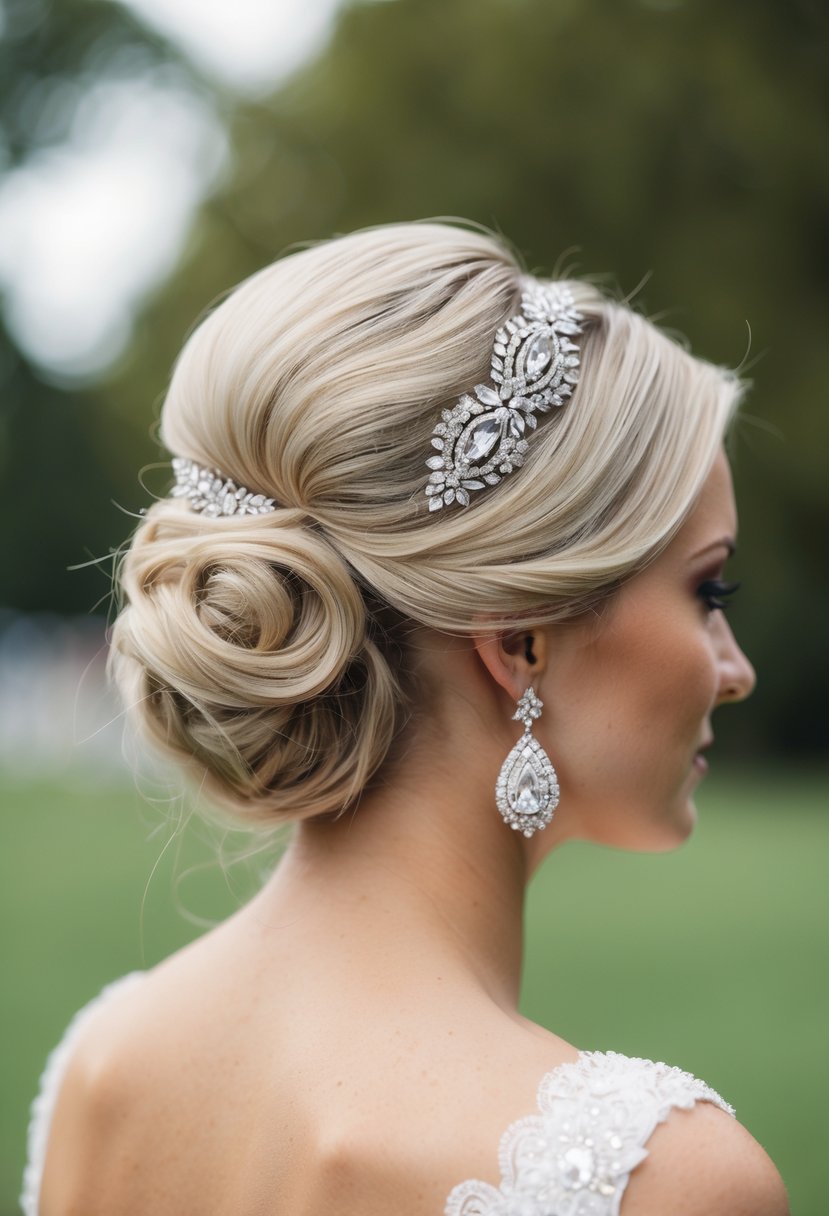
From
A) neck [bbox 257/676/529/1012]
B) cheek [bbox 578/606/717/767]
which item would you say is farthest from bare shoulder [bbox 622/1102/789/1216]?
cheek [bbox 578/606/717/767]

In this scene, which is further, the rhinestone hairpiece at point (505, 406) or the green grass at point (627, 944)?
the green grass at point (627, 944)

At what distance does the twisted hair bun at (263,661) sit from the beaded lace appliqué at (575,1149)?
2.10 ft

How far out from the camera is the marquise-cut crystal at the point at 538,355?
2.19m

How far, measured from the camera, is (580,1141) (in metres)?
1.69

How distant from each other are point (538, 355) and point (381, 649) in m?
0.59

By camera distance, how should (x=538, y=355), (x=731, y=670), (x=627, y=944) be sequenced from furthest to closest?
(x=627, y=944), (x=731, y=670), (x=538, y=355)

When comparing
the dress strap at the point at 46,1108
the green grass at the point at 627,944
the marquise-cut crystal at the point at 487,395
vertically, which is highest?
the marquise-cut crystal at the point at 487,395

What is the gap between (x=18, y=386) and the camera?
3219 cm

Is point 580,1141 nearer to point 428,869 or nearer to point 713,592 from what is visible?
A: point 428,869

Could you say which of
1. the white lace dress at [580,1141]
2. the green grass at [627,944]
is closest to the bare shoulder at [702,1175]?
the white lace dress at [580,1141]

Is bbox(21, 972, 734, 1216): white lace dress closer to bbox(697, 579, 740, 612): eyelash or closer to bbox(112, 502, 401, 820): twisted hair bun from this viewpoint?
bbox(112, 502, 401, 820): twisted hair bun

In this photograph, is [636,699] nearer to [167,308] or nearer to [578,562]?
[578,562]

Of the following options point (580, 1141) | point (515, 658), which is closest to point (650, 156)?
point (515, 658)

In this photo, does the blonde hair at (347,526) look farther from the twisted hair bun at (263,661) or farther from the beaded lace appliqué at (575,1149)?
the beaded lace appliqué at (575,1149)
